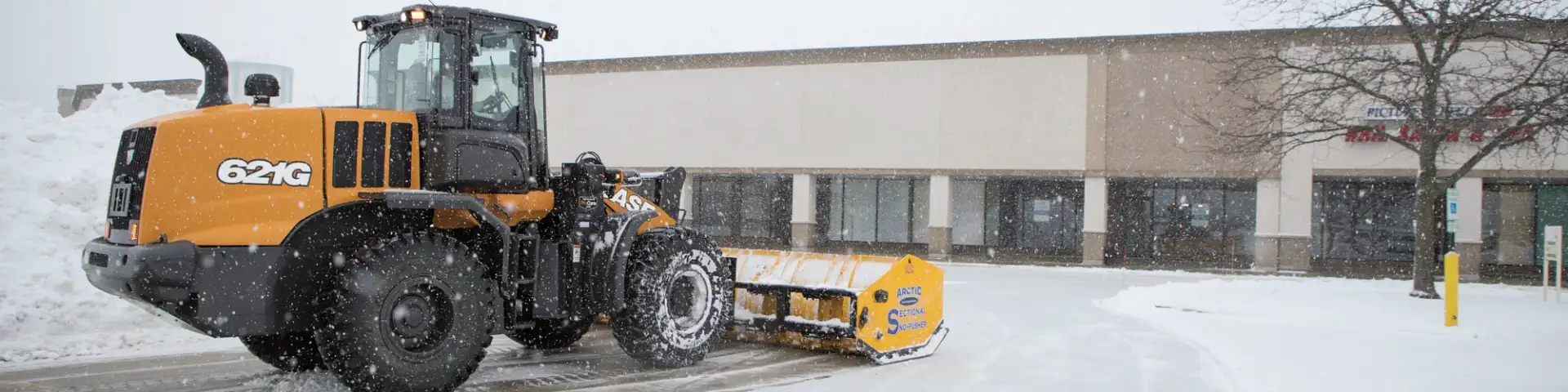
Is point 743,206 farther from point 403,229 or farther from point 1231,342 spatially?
point 403,229

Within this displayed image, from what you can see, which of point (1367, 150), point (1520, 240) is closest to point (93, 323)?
point (1367, 150)

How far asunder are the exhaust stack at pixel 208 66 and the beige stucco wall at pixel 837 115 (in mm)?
24508

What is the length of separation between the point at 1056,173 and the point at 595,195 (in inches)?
890

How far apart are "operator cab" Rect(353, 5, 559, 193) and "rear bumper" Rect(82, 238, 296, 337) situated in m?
1.21

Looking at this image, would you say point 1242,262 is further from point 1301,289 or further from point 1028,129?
point 1301,289

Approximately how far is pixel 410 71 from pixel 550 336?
2897 millimetres

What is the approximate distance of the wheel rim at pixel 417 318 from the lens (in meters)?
6.33

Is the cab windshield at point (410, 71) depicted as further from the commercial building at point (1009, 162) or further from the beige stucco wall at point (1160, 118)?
the beige stucco wall at point (1160, 118)

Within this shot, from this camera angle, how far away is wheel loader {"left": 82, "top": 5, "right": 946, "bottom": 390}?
5.95 meters

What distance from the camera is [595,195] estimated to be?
795 cm

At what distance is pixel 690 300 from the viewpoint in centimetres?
838

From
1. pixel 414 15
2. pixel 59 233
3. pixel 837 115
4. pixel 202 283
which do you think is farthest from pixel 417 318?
pixel 837 115

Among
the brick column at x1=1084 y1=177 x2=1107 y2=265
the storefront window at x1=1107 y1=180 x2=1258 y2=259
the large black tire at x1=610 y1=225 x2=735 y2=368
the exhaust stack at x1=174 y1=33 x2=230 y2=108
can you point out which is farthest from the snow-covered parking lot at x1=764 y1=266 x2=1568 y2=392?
the storefront window at x1=1107 y1=180 x2=1258 y2=259

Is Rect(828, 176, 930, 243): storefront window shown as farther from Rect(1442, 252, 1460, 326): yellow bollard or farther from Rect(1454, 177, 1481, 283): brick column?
Rect(1442, 252, 1460, 326): yellow bollard
